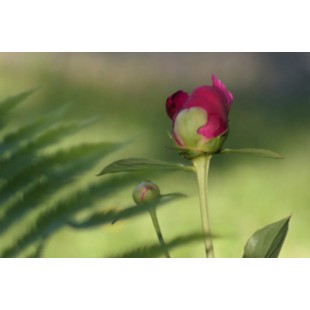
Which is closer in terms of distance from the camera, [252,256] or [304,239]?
[252,256]

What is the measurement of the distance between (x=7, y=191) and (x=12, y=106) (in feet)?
0.10

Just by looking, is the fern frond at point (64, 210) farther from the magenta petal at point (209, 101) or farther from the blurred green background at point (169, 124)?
the blurred green background at point (169, 124)

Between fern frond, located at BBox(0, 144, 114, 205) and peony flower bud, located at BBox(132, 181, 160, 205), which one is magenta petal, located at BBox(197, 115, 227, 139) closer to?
peony flower bud, located at BBox(132, 181, 160, 205)

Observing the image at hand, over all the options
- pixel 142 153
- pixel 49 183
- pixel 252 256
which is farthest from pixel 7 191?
pixel 142 153

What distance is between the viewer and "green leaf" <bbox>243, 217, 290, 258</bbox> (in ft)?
2.69

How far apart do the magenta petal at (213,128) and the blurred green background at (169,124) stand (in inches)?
17.5

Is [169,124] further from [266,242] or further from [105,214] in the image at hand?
[105,214]

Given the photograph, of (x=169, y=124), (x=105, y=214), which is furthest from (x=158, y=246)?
(x=169, y=124)

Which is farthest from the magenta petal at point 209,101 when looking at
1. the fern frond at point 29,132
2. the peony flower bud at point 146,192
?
the fern frond at point 29,132

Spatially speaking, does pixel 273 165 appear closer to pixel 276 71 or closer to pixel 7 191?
pixel 276 71

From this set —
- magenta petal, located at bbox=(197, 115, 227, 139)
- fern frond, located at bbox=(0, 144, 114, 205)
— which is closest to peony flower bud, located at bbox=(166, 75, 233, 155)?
magenta petal, located at bbox=(197, 115, 227, 139)

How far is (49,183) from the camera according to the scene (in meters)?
0.20

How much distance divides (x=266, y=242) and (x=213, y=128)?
181 millimetres

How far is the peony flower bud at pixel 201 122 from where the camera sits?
741 millimetres
